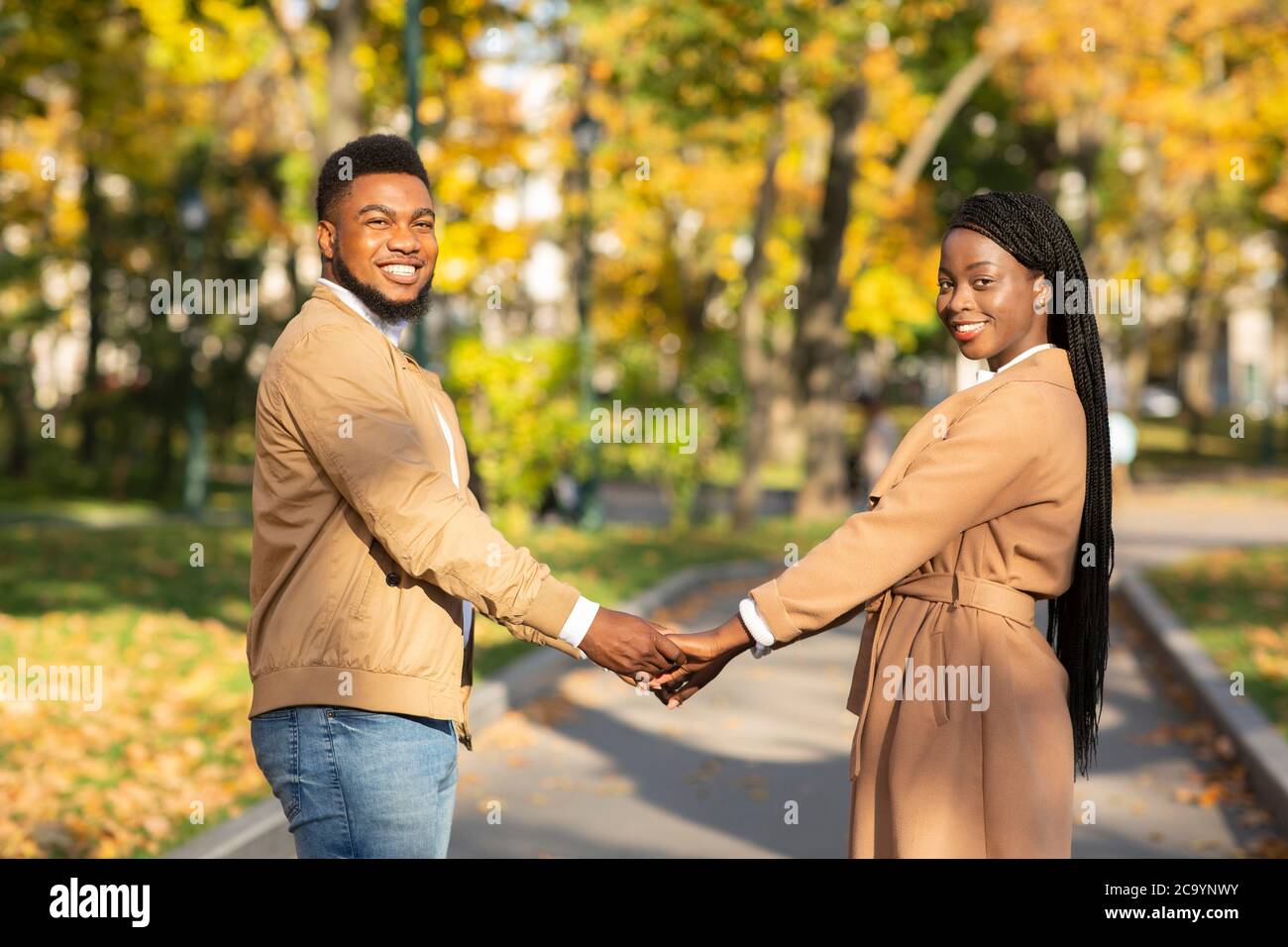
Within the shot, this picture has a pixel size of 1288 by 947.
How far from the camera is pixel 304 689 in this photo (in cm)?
328

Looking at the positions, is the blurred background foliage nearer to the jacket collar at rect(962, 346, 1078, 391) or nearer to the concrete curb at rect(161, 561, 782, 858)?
the concrete curb at rect(161, 561, 782, 858)

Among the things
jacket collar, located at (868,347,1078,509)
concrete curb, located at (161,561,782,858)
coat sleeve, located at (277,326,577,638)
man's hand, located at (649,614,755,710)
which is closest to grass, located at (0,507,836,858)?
concrete curb, located at (161,561,782,858)

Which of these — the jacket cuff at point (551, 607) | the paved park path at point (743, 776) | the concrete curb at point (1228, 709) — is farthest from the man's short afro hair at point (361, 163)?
the concrete curb at point (1228, 709)

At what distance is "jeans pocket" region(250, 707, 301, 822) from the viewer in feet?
10.9

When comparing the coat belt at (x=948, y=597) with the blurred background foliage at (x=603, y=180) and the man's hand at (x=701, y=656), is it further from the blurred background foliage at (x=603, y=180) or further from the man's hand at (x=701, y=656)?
the blurred background foliage at (x=603, y=180)

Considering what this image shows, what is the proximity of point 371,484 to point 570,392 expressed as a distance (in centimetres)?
1774

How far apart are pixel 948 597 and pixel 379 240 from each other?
4.58 feet

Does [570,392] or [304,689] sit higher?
[570,392]

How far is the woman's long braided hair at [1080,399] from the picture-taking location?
3.44 meters

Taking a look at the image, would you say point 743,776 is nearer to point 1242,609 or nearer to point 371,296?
point 371,296

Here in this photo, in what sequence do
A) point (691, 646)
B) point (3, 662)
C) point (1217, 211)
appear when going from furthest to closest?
point (1217, 211) → point (3, 662) → point (691, 646)

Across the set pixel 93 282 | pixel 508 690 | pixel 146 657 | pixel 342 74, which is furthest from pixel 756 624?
pixel 93 282
